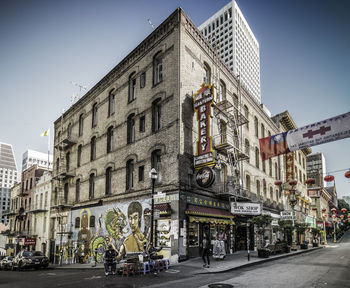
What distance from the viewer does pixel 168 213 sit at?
17.1m

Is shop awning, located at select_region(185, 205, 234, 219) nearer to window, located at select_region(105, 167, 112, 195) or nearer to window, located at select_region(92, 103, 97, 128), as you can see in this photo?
window, located at select_region(105, 167, 112, 195)

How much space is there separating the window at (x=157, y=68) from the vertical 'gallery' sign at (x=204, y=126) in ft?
11.9

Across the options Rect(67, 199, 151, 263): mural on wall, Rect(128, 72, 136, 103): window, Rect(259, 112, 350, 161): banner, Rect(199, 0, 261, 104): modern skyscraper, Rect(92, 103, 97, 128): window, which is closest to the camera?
Rect(259, 112, 350, 161): banner

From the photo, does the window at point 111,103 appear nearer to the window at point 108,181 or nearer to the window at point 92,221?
the window at point 108,181

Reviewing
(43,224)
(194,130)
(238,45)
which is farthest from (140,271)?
(238,45)

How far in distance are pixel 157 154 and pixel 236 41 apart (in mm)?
98024

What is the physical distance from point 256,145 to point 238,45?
87955 mm

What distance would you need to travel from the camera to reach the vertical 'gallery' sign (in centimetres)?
1794

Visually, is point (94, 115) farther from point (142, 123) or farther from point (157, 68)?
point (157, 68)

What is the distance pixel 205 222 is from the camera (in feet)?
61.9

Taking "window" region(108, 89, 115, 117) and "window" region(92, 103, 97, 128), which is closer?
"window" region(108, 89, 115, 117)

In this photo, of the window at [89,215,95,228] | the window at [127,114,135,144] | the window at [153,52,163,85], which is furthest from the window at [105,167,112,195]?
the window at [153,52,163,85]

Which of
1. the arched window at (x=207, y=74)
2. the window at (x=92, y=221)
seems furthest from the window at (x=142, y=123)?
the window at (x=92, y=221)

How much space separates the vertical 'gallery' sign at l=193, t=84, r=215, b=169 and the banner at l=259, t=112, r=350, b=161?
3522 millimetres
